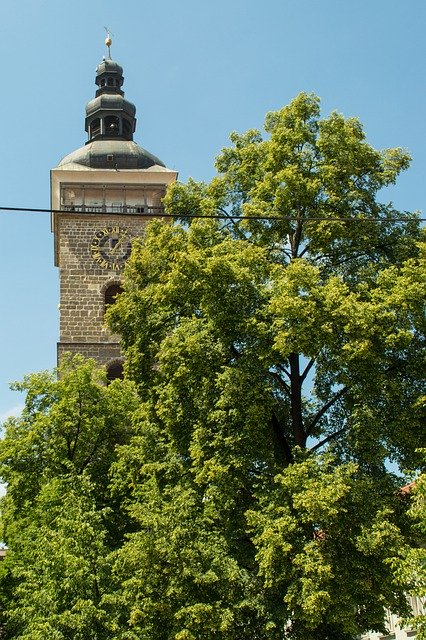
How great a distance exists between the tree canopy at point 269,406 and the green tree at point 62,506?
0.10 metres

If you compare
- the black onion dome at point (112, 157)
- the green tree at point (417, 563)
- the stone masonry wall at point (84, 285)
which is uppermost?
the black onion dome at point (112, 157)

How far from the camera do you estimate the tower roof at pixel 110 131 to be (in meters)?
Answer: 42.0

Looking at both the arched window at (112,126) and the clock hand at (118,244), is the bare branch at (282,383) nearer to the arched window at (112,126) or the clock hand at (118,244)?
the clock hand at (118,244)

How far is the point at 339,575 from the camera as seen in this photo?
17.2 metres

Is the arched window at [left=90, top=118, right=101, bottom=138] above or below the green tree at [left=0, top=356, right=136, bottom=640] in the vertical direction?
above

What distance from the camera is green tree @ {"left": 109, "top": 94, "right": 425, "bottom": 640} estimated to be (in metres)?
17.4

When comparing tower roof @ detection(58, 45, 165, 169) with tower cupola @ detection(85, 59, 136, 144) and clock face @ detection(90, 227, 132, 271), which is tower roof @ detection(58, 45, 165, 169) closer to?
tower cupola @ detection(85, 59, 136, 144)

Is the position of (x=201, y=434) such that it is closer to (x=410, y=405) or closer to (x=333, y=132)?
(x=410, y=405)

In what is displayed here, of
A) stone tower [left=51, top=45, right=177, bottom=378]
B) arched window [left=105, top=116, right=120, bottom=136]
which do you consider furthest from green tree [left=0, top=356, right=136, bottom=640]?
arched window [left=105, top=116, right=120, bottom=136]

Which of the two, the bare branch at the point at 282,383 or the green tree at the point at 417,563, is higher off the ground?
the bare branch at the point at 282,383

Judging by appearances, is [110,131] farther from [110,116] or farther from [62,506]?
[62,506]

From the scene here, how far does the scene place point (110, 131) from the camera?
44219mm

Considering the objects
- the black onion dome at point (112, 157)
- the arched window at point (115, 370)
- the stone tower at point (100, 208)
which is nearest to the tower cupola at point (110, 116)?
the stone tower at point (100, 208)

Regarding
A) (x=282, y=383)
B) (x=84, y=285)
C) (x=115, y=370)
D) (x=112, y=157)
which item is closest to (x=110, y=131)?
(x=112, y=157)
